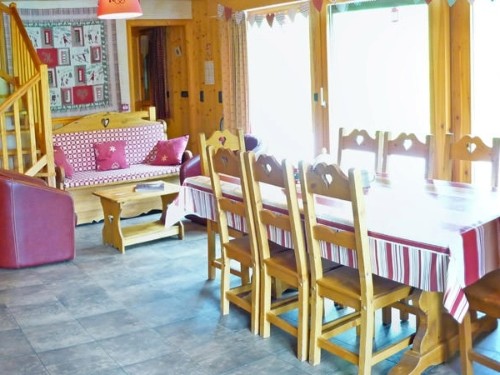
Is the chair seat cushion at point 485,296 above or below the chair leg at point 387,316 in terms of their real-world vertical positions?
above

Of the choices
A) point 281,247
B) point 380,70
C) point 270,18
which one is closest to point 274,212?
point 281,247

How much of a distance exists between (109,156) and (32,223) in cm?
218

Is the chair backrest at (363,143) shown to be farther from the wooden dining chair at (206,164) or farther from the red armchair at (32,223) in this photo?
the red armchair at (32,223)

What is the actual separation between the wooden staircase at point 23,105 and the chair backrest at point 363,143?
3.07 metres

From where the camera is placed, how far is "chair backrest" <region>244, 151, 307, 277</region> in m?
3.40

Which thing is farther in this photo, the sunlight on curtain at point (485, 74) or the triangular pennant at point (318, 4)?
the triangular pennant at point (318, 4)

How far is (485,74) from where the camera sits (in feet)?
16.6

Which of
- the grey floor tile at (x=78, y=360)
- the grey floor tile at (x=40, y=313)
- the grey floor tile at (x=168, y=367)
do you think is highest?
the grey floor tile at (x=40, y=313)

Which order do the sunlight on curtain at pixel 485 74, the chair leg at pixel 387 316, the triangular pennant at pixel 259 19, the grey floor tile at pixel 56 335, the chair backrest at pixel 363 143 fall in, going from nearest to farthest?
the grey floor tile at pixel 56 335
the chair leg at pixel 387 316
the chair backrest at pixel 363 143
the sunlight on curtain at pixel 485 74
the triangular pennant at pixel 259 19

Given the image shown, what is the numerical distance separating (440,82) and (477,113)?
1.29ft

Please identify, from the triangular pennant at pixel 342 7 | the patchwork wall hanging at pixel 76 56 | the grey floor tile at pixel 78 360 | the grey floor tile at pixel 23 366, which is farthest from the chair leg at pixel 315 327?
the patchwork wall hanging at pixel 76 56

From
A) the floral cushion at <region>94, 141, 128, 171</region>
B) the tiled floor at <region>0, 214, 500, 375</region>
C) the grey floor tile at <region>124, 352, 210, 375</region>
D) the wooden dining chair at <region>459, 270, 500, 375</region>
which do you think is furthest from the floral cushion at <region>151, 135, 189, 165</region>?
the wooden dining chair at <region>459, 270, 500, 375</region>

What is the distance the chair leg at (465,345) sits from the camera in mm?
3199

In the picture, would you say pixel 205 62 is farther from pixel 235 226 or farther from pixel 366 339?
pixel 366 339
